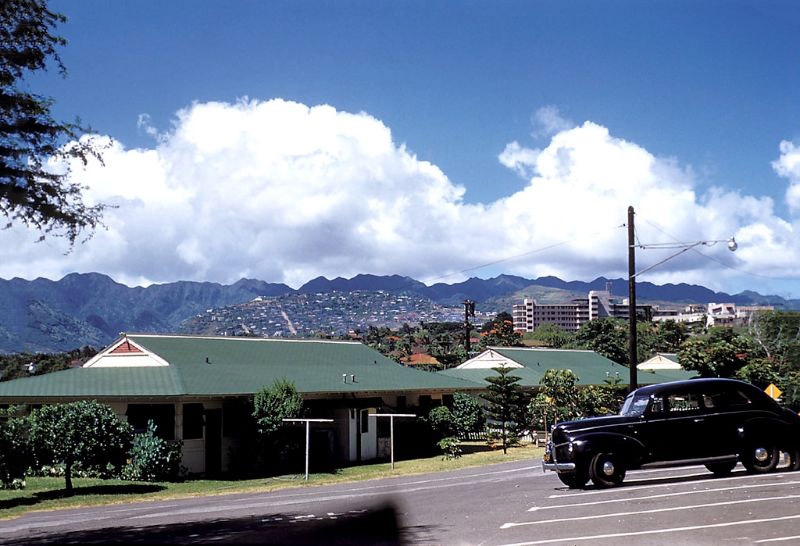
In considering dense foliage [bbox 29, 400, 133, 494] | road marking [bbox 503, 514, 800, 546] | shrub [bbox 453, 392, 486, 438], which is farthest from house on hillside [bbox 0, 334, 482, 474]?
road marking [bbox 503, 514, 800, 546]

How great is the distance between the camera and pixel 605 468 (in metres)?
16.6

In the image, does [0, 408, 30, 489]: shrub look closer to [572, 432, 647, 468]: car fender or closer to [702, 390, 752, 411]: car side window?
[572, 432, 647, 468]: car fender

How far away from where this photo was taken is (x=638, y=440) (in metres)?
16.6

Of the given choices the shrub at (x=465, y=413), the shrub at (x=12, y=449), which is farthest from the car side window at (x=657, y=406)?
the shrub at (x=465, y=413)

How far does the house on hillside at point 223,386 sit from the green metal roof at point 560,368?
11.7 meters

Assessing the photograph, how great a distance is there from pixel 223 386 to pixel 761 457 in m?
20.8

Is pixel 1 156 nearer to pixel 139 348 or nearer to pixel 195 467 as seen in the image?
pixel 195 467

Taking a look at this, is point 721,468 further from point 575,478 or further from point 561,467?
point 561,467

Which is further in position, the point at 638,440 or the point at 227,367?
the point at 227,367

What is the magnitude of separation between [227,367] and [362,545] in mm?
25442

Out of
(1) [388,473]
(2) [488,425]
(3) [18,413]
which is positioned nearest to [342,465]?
(1) [388,473]

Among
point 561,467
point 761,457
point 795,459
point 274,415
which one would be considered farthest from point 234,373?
point 795,459

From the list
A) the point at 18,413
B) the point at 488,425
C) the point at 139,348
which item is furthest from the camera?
the point at 488,425

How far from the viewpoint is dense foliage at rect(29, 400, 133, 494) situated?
25.3 meters
